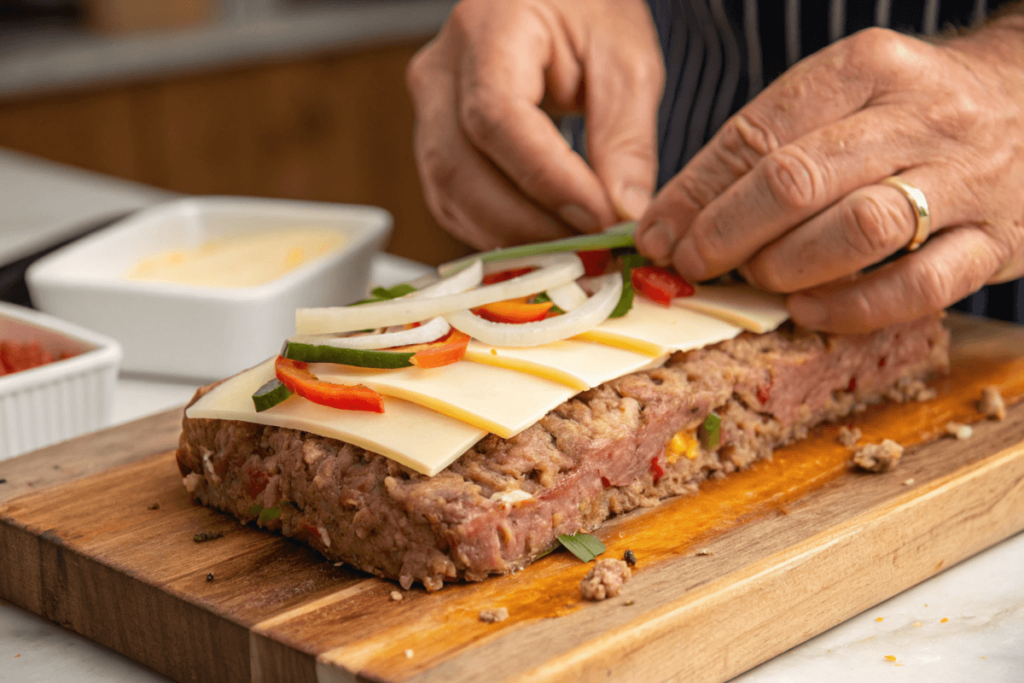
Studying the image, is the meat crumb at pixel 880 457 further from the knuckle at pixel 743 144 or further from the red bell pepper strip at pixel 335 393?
the red bell pepper strip at pixel 335 393

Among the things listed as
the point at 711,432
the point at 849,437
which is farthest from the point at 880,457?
the point at 711,432

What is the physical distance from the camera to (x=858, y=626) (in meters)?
1.97

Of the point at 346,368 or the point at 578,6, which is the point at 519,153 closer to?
the point at 578,6

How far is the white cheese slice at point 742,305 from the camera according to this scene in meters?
2.48

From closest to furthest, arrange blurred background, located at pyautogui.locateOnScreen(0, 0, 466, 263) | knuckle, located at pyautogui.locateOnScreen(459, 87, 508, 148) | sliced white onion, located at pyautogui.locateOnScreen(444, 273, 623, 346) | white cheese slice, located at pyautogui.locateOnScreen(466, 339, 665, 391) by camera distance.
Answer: white cheese slice, located at pyautogui.locateOnScreen(466, 339, 665, 391) → sliced white onion, located at pyautogui.locateOnScreen(444, 273, 623, 346) → knuckle, located at pyautogui.locateOnScreen(459, 87, 508, 148) → blurred background, located at pyautogui.locateOnScreen(0, 0, 466, 263)

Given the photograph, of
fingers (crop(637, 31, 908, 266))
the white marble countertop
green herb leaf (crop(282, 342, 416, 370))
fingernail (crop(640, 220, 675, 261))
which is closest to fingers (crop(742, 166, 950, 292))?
fingers (crop(637, 31, 908, 266))

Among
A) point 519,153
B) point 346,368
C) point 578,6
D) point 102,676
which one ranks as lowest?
point 102,676

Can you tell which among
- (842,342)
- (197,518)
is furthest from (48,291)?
(842,342)

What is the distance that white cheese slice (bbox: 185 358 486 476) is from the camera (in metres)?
1.92

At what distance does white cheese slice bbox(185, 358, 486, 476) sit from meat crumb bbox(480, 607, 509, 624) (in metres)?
0.27

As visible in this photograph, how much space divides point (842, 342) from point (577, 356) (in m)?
0.81

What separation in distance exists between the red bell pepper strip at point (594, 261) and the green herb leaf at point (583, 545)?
2.80 ft

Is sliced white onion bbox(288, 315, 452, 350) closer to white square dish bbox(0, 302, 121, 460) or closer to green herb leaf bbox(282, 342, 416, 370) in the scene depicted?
green herb leaf bbox(282, 342, 416, 370)

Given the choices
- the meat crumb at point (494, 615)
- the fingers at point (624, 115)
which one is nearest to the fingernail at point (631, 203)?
the fingers at point (624, 115)
